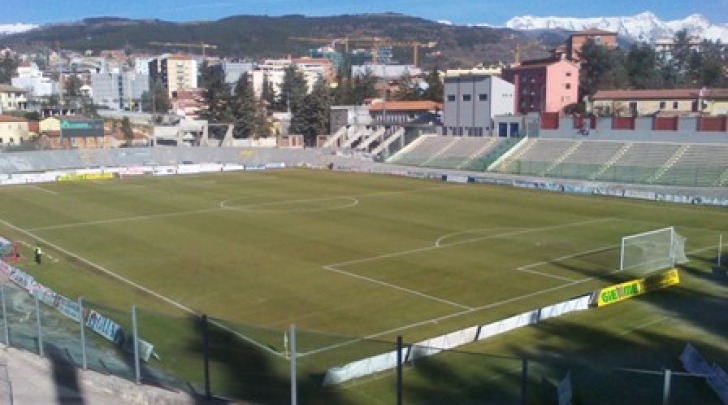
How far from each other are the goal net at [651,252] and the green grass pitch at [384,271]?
0.70 m

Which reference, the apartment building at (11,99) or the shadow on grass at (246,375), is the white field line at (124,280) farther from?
the apartment building at (11,99)

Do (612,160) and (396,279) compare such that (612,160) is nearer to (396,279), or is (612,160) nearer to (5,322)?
(396,279)

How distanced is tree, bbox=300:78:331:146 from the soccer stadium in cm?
3852

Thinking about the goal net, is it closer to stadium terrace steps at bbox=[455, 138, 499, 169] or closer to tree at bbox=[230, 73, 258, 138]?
stadium terrace steps at bbox=[455, 138, 499, 169]

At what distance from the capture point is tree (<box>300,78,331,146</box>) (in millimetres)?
101125

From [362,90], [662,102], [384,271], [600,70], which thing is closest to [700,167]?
[662,102]

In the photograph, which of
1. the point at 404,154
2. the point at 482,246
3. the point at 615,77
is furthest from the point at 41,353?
the point at 615,77

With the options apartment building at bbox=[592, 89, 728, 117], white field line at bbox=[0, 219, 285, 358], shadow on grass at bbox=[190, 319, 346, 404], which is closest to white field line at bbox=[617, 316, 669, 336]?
shadow on grass at bbox=[190, 319, 346, 404]

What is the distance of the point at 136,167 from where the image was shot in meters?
70.8

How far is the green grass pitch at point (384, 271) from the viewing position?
55.9ft

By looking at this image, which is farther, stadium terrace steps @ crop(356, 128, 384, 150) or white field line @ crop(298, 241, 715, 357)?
stadium terrace steps @ crop(356, 128, 384, 150)

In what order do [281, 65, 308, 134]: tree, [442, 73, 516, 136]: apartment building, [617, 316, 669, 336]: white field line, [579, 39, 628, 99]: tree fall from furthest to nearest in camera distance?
[579, 39, 628, 99]: tree < [281, 65, 308, 134]: tree < [442, 73, 516, 136]: apartment building < [617, 316, 669, 336]: white field line

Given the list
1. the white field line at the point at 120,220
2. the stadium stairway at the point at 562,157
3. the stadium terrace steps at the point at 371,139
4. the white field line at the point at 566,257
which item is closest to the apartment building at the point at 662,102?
the stadium stairway at the point at 562,157

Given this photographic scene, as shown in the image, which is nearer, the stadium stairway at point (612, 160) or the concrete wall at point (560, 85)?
the stadium stairway at point (612, 160)
